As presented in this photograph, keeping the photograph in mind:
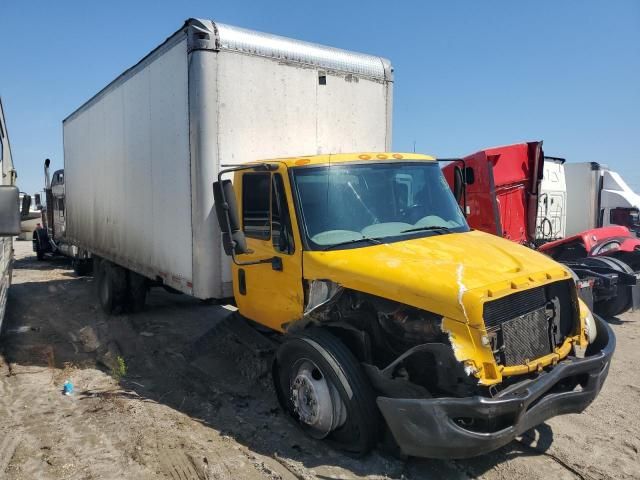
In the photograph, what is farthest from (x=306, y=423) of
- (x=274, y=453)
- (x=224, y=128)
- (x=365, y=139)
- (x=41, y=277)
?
(x=41, y=277)

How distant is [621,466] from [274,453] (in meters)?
2.59

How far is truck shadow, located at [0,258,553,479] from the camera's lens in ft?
13.1

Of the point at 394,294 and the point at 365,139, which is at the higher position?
the point at 365,139

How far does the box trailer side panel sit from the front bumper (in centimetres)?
310

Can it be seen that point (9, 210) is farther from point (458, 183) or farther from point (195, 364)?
point (458, 183)

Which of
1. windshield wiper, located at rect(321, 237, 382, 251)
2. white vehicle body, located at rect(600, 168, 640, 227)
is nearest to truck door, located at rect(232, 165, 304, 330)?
windshield wiper, located at rect(321, 237, 382, 251)

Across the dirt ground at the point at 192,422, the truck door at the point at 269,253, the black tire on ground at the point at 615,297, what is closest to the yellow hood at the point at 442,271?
the truck door at the point at 269,253

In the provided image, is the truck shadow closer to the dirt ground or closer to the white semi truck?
the dirt ground

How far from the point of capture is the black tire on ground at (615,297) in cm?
801

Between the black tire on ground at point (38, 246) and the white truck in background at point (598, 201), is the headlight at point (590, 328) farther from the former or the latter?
the black tire on ground at point (38, 246)

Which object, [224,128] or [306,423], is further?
[224,128]

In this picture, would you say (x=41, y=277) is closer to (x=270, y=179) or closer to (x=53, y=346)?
(x=53, y=346)

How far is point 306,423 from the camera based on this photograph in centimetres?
427

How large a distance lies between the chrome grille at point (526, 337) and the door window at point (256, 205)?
221cm
